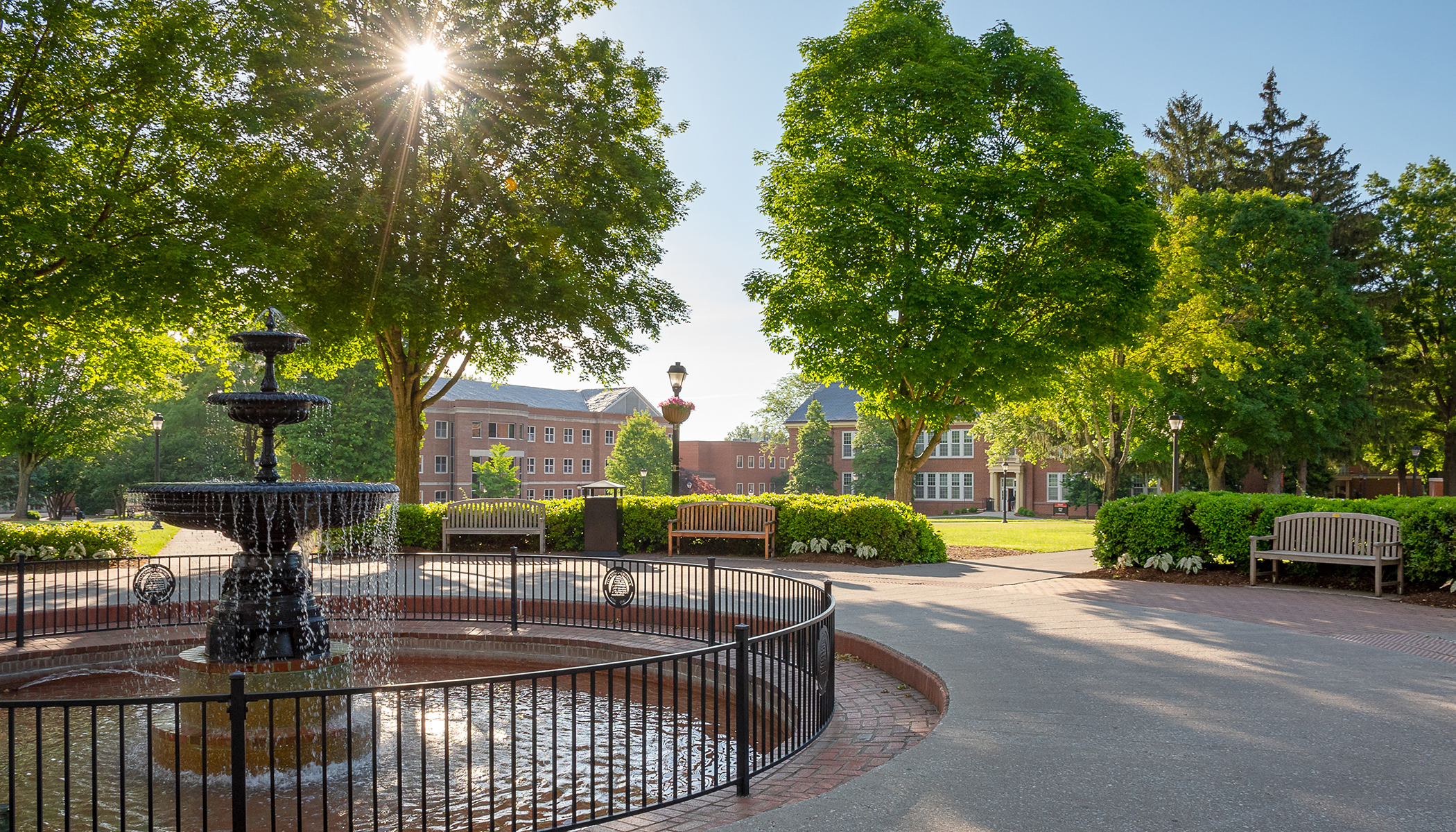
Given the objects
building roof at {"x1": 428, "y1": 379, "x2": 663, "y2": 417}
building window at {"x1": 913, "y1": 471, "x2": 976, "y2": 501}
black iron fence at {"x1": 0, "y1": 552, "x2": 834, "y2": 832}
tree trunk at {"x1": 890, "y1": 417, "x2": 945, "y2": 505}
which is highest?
building roof at {"x1": 428, "y1": 379, "x2": 663, "y2": 417}

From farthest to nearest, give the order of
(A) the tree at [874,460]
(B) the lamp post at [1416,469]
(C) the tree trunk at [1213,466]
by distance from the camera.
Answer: (A) the tree at [874,460]
(B) the lamp post at [1416,469]
(C) the tree trunk at [1213,466]

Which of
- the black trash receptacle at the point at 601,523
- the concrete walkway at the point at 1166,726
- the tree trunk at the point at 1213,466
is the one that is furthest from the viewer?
the tree trunk at the point at 1213,466

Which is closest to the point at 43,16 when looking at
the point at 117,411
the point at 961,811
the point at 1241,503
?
the point at 961,811

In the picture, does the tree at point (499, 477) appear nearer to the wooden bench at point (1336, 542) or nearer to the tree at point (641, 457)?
the tree at point (641, 457)

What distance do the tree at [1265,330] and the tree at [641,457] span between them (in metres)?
38.1

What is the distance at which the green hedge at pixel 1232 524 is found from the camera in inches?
474

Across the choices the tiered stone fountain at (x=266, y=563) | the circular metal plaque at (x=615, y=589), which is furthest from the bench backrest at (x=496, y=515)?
the tiered stone fountain at (x=266, y=563)

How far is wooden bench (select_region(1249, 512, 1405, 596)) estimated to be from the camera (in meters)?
12.3

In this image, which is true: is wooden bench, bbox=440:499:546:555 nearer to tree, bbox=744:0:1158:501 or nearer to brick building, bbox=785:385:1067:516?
tree, bbox=744:0:1158:501

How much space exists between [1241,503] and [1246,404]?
18601 mm

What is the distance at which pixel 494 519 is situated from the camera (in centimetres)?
1905

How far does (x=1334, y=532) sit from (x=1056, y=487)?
4841cm

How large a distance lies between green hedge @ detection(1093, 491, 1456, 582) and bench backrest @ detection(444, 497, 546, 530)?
11103 mm

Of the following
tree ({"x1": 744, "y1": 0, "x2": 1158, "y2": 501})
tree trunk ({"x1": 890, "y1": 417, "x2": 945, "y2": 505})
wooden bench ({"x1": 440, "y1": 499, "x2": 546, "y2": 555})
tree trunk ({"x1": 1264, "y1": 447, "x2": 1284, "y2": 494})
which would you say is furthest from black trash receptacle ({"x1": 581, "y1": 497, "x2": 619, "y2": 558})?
tree trunk ({"x1": 1264, "y1": 447, "x2": 1284, "y2": 494})
